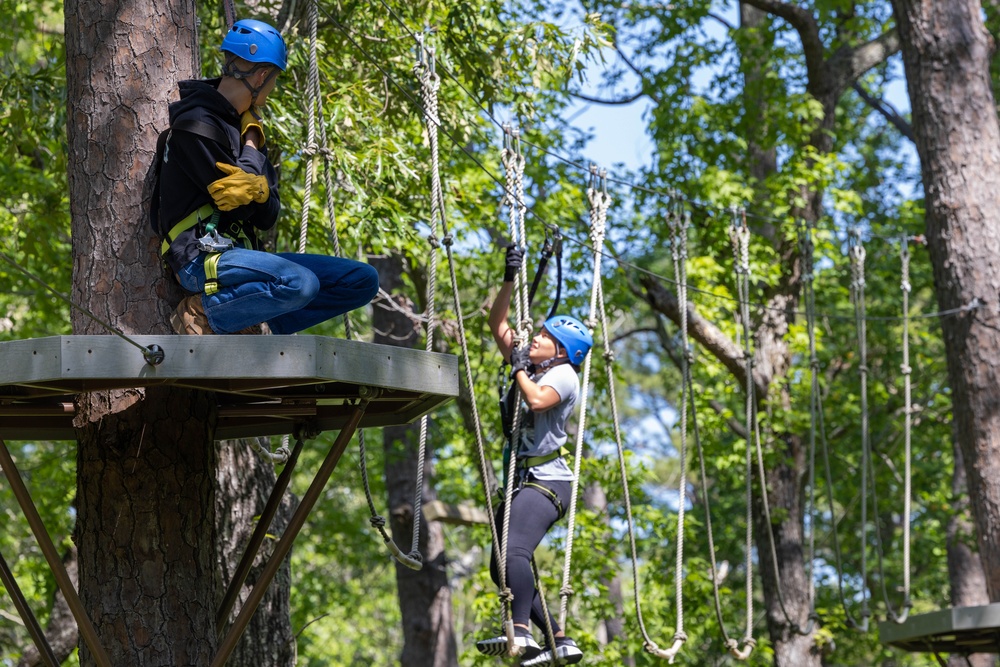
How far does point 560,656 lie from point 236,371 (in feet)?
7.66

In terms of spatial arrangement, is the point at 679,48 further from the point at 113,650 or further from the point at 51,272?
the point at 113,650

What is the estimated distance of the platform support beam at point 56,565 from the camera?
272cm

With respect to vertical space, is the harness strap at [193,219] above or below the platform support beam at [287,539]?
above

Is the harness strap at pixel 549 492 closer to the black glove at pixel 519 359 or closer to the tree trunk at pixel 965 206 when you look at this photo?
the black glove at pixel 519 359

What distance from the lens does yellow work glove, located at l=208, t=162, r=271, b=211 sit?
2.93m

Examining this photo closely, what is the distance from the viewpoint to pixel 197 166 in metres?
2.94

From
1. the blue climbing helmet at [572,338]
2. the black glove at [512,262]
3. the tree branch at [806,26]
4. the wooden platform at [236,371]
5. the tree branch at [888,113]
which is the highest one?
the tree branch at [888,113]

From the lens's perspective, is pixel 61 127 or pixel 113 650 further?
pixel 61 127

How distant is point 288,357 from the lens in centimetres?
261

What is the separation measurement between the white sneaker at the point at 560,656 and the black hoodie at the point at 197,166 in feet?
6.83

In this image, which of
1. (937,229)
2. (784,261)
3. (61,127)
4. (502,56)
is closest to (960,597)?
(784,261)

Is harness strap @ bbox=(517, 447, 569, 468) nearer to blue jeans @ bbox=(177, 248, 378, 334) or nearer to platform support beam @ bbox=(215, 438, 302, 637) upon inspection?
platform support beam @ bbox=(215, 438, 302, 637)

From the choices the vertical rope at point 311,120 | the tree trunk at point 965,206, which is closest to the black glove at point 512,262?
the vertical rope at point 311,120

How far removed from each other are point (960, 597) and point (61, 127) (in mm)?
11099
